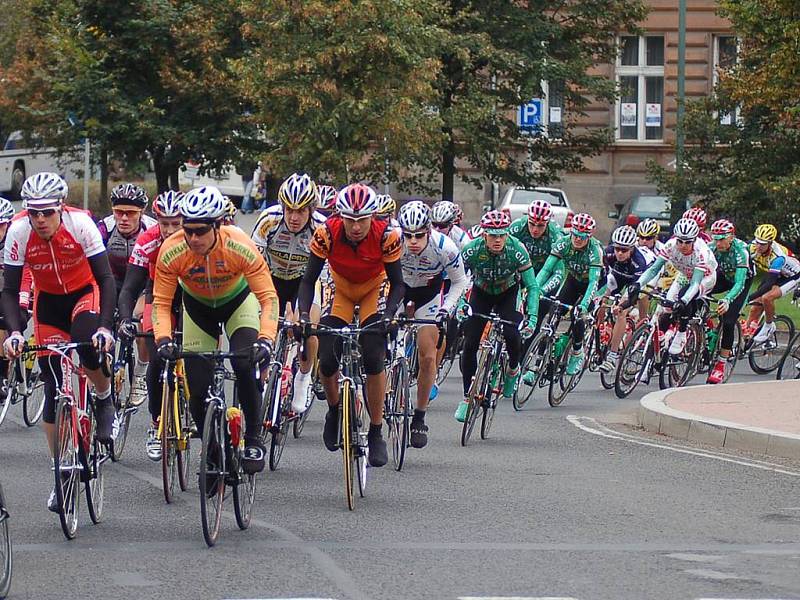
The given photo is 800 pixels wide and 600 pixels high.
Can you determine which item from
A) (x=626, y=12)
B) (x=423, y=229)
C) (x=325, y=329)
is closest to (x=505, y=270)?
(x=423, y=229)

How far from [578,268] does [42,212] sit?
8.62 metres

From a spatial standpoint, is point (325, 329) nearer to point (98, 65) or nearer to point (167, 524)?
point (167, 524)

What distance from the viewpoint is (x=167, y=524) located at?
9547mm

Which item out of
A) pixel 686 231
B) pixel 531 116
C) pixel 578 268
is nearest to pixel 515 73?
pixel 531 116

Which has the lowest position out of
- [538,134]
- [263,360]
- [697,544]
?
[697,544]

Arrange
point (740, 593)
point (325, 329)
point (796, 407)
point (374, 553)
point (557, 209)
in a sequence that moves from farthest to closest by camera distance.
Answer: point (557, 209)
point (796, 407)
point (325, 329)
point (374, 553)
point (740, 593)

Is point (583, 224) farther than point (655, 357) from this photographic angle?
No

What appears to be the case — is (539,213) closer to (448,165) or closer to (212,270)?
(212,270)

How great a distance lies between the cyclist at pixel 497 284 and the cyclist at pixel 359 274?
2.79m

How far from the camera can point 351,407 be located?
1028 centimetres

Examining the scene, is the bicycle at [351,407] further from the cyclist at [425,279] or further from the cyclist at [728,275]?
the cyclist at [728,275]

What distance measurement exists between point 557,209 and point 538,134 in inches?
196

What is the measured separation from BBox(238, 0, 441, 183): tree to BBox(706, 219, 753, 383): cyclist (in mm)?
10087

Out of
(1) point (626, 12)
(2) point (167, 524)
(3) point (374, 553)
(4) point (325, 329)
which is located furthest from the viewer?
(1) point (626, 12)
